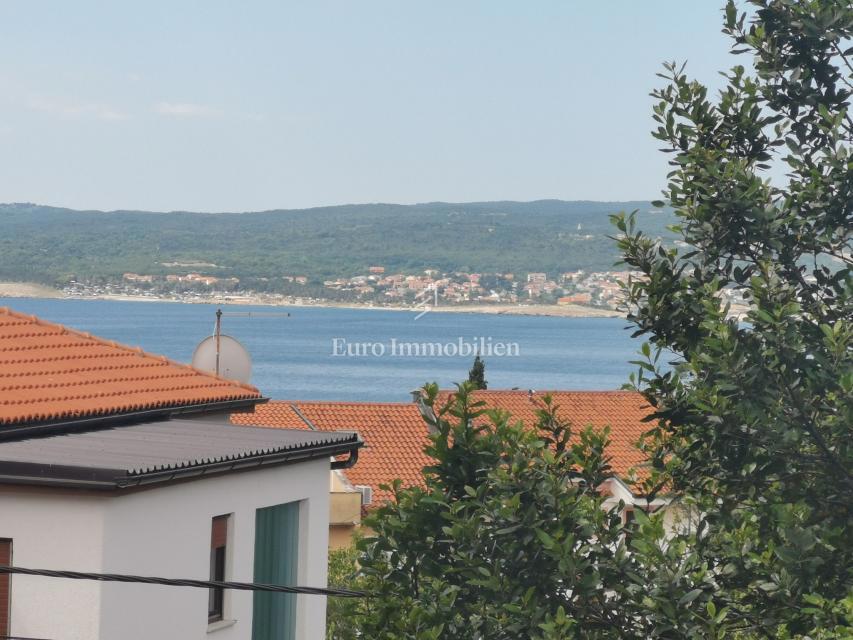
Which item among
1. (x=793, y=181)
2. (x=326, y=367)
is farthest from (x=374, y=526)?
(x=326, y=367)

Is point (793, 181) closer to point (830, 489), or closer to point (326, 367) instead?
point (830, 489)

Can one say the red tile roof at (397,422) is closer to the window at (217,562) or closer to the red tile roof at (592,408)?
the red tile roof at (592,408)

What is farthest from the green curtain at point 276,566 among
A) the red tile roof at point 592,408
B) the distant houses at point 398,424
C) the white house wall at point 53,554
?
the red tile roof at point 592,408

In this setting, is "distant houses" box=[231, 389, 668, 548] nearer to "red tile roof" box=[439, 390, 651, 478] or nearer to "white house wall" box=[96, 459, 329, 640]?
"red tile roof" box=[439, 390, 651, 478]

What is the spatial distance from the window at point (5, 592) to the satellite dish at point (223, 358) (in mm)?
8615

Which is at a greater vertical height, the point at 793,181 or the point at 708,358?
the point at 793,181

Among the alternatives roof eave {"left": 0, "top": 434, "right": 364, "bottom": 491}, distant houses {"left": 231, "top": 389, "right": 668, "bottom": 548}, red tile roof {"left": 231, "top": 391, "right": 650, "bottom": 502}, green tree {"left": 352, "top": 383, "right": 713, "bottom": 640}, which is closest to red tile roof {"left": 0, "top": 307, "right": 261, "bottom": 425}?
roof eave {"left": 0, "top": 434, "right": 364, "bottom": 491}

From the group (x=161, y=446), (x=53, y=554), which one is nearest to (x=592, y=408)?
(x=161, y=446)

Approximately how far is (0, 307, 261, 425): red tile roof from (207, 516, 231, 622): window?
1607 mm

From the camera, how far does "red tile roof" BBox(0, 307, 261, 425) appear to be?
1199cm

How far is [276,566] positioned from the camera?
41.1 feet

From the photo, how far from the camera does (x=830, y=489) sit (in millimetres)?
9547

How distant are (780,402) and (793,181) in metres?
2.14

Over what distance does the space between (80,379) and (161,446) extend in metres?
2.17
